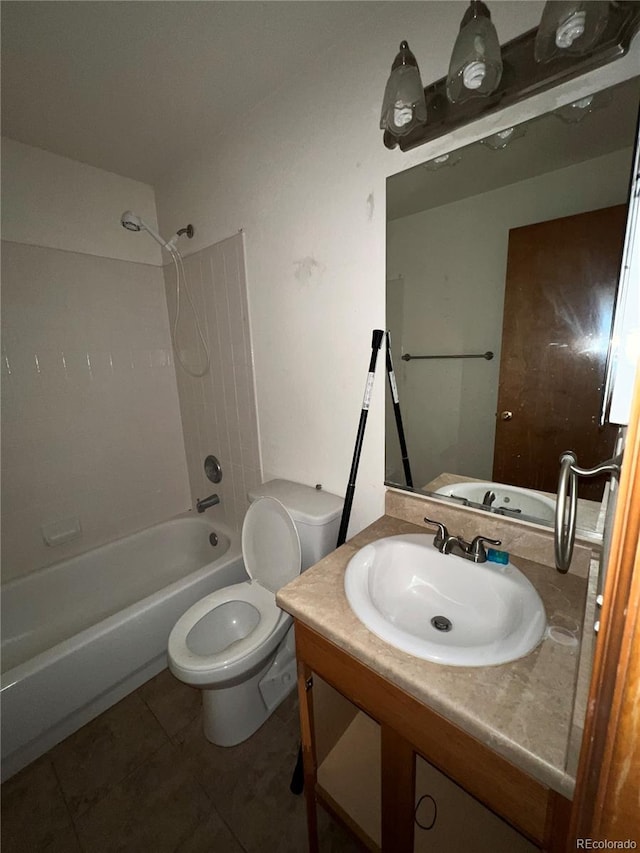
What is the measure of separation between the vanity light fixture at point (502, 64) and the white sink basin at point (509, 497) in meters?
1.00

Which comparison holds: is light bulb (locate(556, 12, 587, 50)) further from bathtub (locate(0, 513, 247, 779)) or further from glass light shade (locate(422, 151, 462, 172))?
bathtub (locate(0, 513, 247, 779))

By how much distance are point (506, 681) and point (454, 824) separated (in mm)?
615

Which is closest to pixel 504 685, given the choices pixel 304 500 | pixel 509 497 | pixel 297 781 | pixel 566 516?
pixel 566 516

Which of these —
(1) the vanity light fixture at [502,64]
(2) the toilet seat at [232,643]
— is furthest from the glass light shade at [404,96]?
(2) the toilet seat at [232,643]

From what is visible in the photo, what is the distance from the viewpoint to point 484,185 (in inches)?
36.0

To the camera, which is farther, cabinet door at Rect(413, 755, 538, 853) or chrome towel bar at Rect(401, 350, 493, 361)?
chrome towel bar at Rect(401, 350, 493, 361)

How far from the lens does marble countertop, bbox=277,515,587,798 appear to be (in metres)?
0.48

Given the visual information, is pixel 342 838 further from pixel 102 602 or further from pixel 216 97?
pixel 216 97

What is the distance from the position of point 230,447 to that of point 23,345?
114cm

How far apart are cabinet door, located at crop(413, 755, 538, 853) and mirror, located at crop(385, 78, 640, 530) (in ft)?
2.46

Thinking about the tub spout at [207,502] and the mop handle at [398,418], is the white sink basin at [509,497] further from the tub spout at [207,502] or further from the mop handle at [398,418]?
the tub spout at [207,502]

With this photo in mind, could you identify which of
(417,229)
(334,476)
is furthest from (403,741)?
(417,229)

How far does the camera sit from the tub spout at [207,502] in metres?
2.02

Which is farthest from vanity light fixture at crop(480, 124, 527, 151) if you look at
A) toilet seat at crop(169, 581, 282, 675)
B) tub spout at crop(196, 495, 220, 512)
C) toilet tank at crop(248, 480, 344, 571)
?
tub spout at crop(196, 495, 220, 512)
